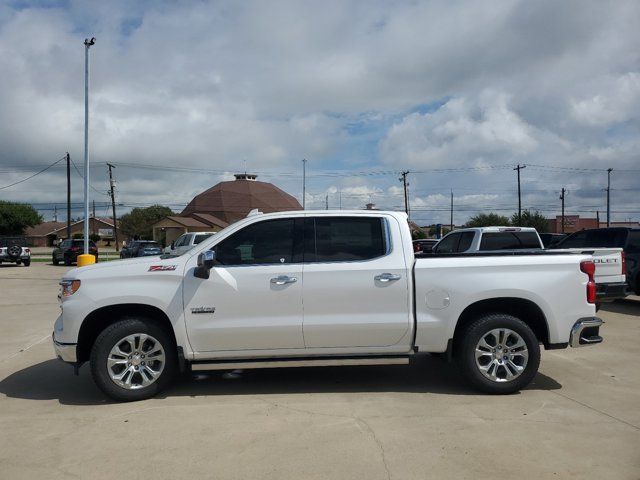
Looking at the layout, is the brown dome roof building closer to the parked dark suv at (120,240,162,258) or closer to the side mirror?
the parked dark suv at (120,240,162,258)

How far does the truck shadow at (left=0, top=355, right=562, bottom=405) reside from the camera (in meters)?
5.96

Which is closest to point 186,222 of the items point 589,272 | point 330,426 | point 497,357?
point 497,357

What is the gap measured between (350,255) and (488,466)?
246 cm

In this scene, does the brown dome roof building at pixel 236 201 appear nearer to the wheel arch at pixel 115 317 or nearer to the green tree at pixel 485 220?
the green tree at pixel 485 220

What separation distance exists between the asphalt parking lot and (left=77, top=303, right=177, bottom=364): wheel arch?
25.3 inches

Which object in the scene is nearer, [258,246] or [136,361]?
[136,361]

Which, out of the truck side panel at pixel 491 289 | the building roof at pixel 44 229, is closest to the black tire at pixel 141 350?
the truck side panel at pixel 491 289

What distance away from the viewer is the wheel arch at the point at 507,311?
19.1ft

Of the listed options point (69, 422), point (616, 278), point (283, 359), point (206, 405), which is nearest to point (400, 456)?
point (283, 359)

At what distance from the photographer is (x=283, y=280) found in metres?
5.60

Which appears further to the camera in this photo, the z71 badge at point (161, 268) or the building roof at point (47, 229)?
the building roof at point (47, 229)

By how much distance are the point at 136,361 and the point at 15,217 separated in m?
86.5

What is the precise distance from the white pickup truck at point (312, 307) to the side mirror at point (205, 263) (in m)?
0.01

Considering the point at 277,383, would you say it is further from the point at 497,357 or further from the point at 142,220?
the point at 142,220
